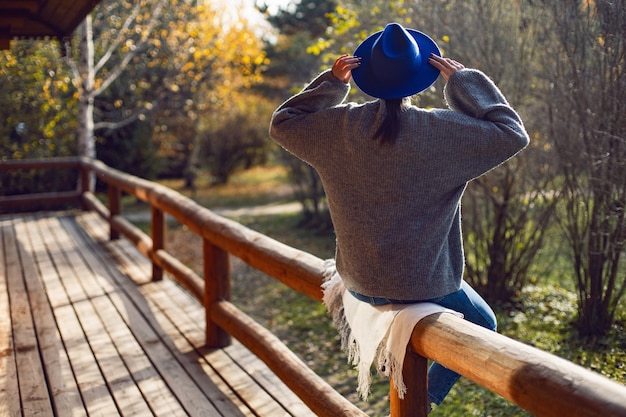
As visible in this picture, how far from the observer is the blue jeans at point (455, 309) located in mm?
2379

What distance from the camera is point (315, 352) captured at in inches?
236

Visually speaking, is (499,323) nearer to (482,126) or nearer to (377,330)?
(377,330)

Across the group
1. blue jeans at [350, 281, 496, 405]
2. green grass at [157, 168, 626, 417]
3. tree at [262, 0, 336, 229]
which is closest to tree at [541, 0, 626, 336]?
green grass at [157, 168, 626, 417]

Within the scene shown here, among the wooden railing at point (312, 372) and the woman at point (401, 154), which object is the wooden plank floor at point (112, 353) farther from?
the woman at point (401, 154)

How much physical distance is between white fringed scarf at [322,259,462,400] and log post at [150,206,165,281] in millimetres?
3375

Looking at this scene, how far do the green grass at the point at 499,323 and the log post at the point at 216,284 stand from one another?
1.18 metres

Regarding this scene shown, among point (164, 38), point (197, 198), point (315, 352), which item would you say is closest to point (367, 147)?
point (315, 352)

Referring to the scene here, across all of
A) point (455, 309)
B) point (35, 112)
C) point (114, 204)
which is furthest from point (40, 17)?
point (455, 309)

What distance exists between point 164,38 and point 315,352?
25.9ft

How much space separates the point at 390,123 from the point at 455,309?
0.71 m

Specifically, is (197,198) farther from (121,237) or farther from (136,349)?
(136,349)

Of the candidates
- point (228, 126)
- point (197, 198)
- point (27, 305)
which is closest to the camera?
point (27, 305)

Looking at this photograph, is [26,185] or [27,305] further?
[26,185]

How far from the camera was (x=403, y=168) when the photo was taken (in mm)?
2148
